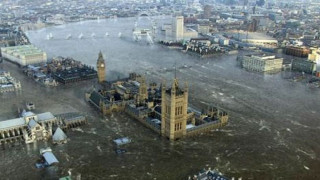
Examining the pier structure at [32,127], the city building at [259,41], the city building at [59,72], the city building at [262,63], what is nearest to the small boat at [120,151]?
the pier structure at [32,127]

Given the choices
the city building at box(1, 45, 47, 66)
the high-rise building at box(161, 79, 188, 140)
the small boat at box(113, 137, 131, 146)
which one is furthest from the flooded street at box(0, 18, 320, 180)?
the city building at box(1, 45, 47, 66)

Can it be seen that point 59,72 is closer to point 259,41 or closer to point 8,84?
point 8,84

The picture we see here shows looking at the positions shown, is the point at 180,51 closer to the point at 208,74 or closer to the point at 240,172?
the point at 208,74

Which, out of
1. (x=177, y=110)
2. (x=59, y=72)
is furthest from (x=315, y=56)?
(x=59, y=72)

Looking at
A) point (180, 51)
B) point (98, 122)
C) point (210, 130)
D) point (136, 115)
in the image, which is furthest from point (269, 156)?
point (180, 51)

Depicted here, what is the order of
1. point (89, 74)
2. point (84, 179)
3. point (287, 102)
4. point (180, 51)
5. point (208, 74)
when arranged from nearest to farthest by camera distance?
1. point (84, 179)
2. point (287, 102)
3. point (89, 74)
4. point (208, 74)
5. point (180, 51)

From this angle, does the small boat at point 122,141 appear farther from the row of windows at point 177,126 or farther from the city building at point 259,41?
the city building at point 259,41
